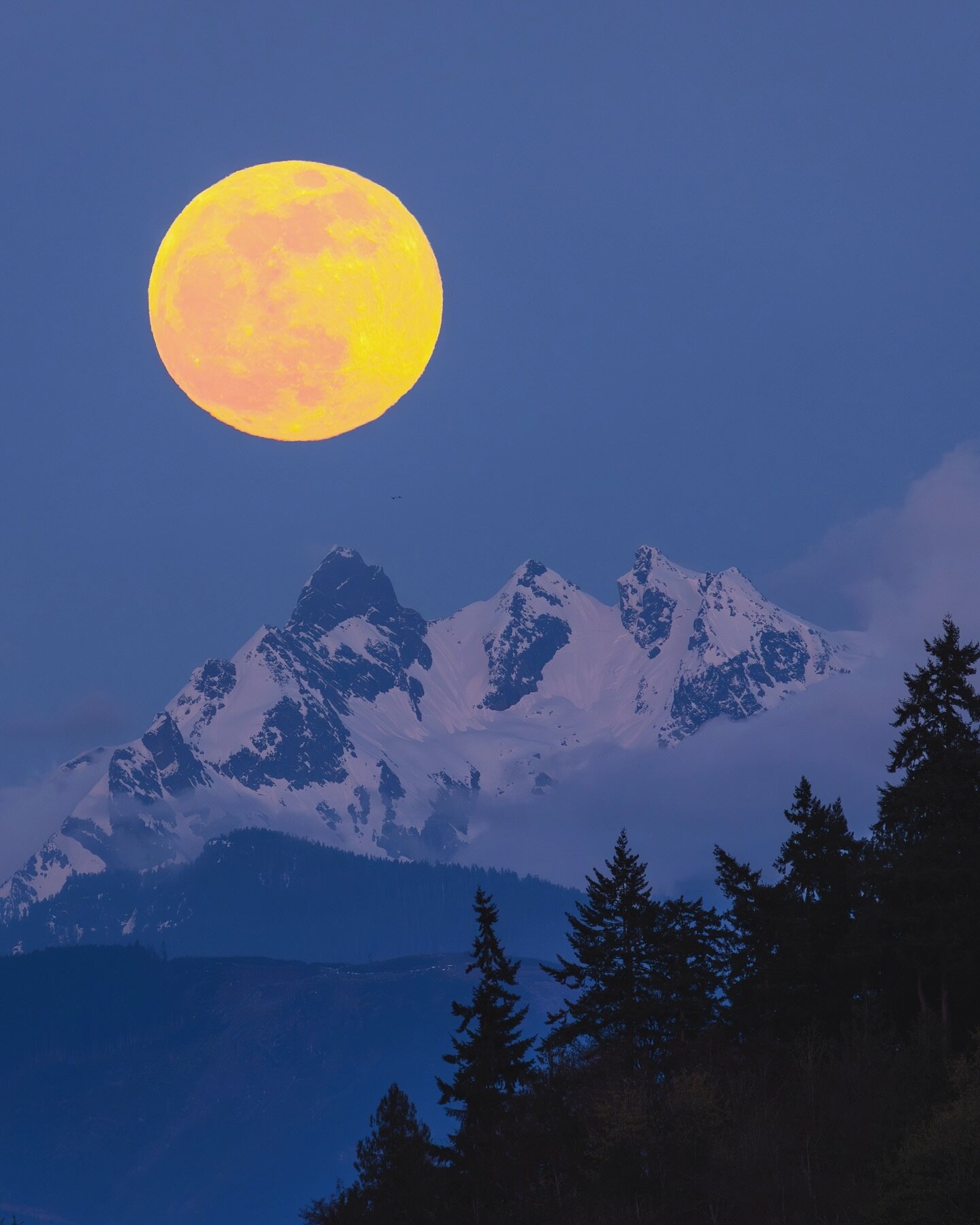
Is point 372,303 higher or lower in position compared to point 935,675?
lower

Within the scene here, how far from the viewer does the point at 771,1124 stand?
164ft

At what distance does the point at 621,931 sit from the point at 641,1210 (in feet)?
50.7

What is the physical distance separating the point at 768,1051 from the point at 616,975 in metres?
8.14

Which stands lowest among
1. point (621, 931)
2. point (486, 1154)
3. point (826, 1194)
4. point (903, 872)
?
point (826, 1194)

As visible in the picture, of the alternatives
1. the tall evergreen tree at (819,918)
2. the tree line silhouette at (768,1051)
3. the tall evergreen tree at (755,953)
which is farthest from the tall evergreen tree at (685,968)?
the tall evergreen tree at (819,918)

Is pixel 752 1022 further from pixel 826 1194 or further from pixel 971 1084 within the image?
pixel 971 1084

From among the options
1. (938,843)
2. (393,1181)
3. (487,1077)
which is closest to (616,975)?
(487,1077)

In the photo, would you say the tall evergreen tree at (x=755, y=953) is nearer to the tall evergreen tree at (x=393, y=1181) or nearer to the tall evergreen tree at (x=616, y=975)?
the tall evergreen tree at (x=616, y=975)

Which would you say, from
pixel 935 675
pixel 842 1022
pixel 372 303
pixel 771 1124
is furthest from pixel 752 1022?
pixel 372 303

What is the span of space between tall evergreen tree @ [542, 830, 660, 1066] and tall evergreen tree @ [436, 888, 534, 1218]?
193 centimetres

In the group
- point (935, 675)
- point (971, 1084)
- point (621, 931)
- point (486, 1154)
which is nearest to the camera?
point (971, 1084)

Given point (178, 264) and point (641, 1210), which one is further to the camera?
point (641, 1210)

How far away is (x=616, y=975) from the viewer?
2510 inches

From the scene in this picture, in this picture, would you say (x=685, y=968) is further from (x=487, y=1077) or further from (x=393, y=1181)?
(x=393, y=1181)
